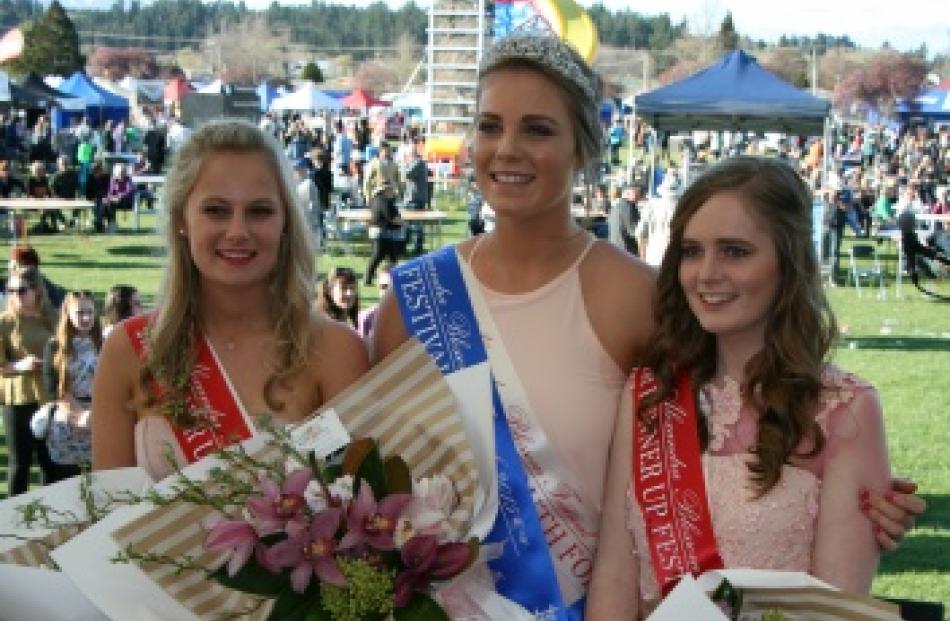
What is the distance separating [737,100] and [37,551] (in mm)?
12063

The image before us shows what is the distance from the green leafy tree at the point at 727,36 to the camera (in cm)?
5650

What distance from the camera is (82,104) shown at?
32094 mm

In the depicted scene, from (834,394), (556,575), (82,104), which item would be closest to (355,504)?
(556,575)

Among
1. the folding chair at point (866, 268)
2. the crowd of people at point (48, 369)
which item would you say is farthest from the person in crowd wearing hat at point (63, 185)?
the crowd of people at point (48, 369)

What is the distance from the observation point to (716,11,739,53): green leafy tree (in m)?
56.5

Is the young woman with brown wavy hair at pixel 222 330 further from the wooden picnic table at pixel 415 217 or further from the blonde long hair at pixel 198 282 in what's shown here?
the wooden picnic table at pixel 415 217

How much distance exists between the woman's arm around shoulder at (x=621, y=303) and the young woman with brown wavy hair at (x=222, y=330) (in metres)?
0.40

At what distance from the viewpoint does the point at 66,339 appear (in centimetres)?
568

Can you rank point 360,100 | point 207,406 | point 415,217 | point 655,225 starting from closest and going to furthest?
1. point 207,406
2. point 655,225
3. point 415,217
4. point 360,100

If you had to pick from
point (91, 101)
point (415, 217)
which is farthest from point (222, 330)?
point (91, 101)

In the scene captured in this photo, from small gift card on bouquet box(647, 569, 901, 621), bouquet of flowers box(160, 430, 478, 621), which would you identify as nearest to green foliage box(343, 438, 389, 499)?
bouquet of flowers box(160, 430, 478, 621)

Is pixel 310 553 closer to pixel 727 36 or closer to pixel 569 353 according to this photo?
pixel 569 353

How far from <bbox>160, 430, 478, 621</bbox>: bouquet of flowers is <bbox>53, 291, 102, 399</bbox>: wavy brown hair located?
4.22 metres

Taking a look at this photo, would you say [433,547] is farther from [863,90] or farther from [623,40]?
[623,40]
